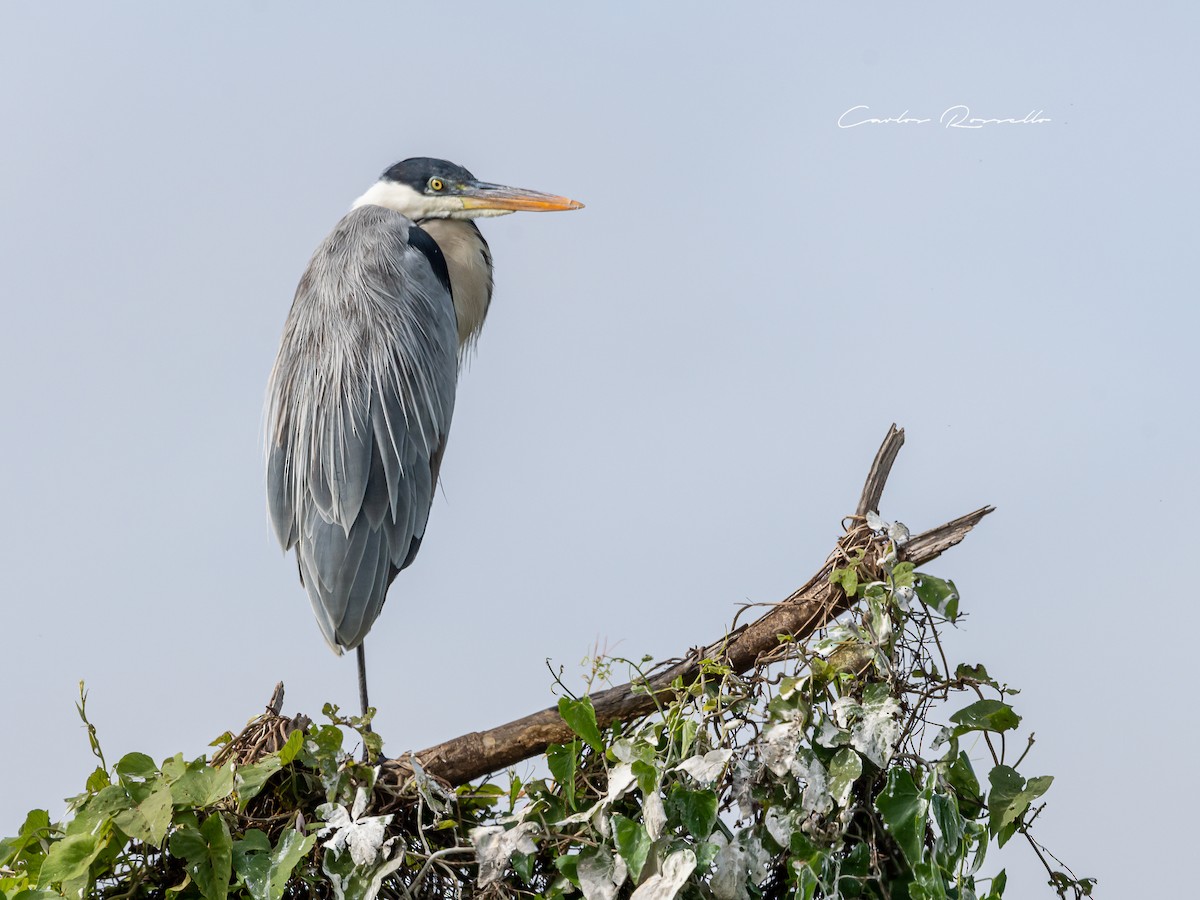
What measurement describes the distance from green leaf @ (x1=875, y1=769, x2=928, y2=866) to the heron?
1.63m

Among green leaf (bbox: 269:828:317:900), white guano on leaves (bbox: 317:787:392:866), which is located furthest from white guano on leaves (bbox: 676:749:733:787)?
green leaf (bbox: 269:828:317:900)

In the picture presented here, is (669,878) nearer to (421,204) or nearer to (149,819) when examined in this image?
(149,819)

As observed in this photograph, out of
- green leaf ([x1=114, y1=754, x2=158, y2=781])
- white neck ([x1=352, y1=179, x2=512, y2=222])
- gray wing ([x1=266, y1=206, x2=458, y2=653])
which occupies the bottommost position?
green leaf ([x1=114, y1=754, x2=158, y2=781])

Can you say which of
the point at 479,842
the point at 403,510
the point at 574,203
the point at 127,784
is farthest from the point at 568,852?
the point at 574,203

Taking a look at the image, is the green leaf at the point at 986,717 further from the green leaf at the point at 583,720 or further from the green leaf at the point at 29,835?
the green leaf at the point at 29,835

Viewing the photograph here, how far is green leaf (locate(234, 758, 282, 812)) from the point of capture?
7.54 feet

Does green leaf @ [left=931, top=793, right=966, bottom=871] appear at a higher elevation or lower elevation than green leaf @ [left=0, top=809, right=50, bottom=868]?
lower

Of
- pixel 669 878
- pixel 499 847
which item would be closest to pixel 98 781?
pixel 499 847

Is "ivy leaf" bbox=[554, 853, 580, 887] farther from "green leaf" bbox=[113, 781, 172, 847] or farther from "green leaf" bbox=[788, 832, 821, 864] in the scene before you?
"green leaf" bbox=[113, 781, 172, 847]

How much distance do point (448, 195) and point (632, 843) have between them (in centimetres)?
308

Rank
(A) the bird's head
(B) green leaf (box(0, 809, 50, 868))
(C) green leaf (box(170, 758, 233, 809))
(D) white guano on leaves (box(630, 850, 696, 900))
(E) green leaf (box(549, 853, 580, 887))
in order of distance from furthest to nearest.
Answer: (A) the bird's head → (B) green leaf (box(0, 809, 50, 868)) → (C) green leaf (box(170, 758, 233, 809)) → (E) green leaf (box(549, 853, 580, 887)) → (D) white guano on leaves (box(630, 850, 696, 900))

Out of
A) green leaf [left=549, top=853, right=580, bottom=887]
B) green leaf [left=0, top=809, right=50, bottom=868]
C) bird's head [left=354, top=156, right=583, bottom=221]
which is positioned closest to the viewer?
green leaf [left=549, top=853, right=580, bottom=887]

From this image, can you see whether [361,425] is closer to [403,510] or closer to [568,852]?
[403,510]

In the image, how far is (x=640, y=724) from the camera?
237cm
